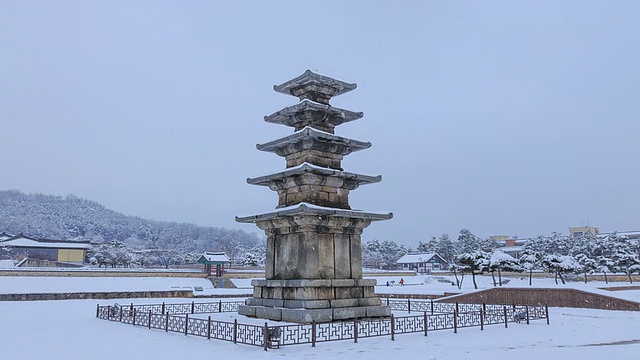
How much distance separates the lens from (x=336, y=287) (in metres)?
20.9

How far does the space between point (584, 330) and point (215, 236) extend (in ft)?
477

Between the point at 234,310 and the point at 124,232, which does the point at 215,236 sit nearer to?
the point at 124,232

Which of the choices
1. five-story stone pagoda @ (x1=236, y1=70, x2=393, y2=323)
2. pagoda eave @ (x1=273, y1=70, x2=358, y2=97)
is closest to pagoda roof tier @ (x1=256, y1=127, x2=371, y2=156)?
five-story stone pagoda @ (x1=236, y1=70, x2=393, y2=323)

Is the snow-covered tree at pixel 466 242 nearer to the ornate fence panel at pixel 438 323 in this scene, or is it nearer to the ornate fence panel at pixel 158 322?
the ornate fence panel at pixel 438 323

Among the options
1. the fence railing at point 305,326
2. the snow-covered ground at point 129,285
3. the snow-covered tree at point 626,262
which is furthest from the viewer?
the snow-covered tree at point 626,262

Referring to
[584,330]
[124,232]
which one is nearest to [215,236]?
[124,232]

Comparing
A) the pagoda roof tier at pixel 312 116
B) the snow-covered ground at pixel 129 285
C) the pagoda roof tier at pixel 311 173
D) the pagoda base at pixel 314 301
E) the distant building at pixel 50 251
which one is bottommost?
the snow-covered ground at pixel 129 285

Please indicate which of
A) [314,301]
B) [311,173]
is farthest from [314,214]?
[314,301]

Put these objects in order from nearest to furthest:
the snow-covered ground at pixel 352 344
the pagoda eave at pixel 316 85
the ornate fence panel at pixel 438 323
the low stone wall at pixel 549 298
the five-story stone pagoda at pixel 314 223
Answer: the snow-covered ground at pixel 352 344 < the ornate fence panel at pixel 438 323 < the five-story stone pagoda at pixel 314 223 < the pagoda eave at pixel 316 85 < the low stone wall at pixel 549 298

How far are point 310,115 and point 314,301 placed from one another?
348 inches

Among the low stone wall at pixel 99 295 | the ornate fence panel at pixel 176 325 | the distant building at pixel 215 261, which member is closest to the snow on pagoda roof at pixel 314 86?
the ornate fence panel at pixel 176 325

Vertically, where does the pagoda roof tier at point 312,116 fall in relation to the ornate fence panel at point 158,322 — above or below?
above

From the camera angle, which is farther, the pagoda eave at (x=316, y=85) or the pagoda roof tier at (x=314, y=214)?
the pagoda eave at (x=316, y=85)

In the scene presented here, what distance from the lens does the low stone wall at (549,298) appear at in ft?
96.0
